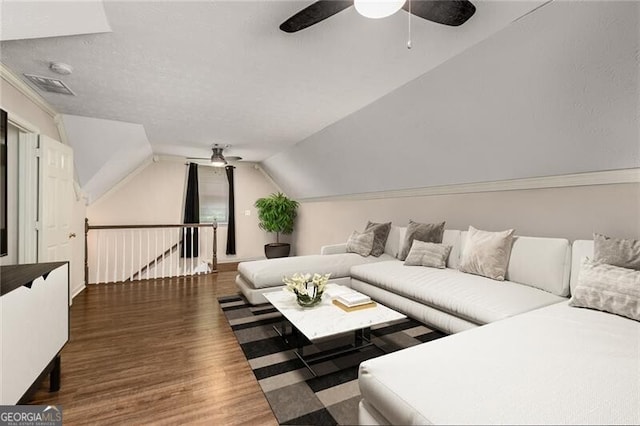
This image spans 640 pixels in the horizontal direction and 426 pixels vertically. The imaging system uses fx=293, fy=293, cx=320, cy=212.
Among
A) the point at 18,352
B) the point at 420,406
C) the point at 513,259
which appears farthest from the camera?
the point at 513,259

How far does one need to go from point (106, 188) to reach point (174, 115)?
2.77 metres

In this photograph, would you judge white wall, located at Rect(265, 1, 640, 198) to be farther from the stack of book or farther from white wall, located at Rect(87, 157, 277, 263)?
white wall, located at Rect(87, 157, 277, 263)

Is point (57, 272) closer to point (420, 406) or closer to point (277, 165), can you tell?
point (420, 406)

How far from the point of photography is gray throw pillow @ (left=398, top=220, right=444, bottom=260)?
3.48 meters

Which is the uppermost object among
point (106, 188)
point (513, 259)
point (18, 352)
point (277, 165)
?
point (277, 165)

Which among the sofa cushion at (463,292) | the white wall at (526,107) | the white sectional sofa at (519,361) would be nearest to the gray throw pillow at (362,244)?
the sofa cushion at (463,292)

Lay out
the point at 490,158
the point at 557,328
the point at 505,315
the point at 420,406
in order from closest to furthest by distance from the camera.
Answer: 1. the point at 420,406
2. the point at 557,328
3. the point at 505,315
4. the point at 490,158

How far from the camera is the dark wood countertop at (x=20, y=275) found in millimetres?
1461

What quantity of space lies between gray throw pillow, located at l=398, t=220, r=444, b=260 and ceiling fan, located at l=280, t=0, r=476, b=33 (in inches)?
93.6

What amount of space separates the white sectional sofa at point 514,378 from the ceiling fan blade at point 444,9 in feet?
5.44

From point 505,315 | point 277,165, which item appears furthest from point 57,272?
point 277,165

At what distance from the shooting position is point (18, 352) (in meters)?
1.45

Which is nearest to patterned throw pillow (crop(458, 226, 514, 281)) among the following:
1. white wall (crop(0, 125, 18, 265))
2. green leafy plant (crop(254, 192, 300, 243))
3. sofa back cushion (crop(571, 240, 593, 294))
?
sofa back cushion (crop(571, 240, 593, 294))

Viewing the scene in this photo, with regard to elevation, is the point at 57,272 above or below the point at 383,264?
above
